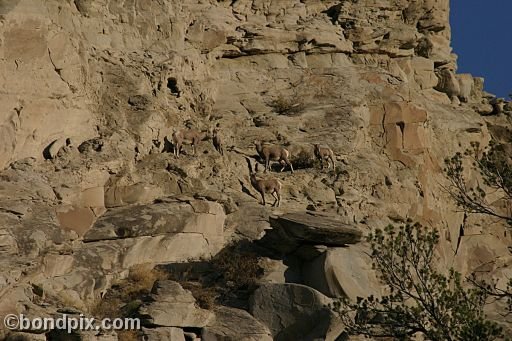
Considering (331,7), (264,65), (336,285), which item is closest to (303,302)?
(336,285)

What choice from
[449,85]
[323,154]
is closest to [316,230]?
[323,154]

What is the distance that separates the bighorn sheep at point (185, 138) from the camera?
24.9m

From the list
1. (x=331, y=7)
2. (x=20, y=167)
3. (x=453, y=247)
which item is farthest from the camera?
(x=331, y=7)

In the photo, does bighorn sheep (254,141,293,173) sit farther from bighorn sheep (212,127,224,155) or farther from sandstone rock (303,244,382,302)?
sandstone rock (303,244,382,302)

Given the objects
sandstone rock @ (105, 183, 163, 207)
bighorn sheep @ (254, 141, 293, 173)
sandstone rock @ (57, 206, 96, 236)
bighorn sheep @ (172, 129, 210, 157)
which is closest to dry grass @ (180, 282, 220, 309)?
sandstone rock @ (57, 206, 96, 236)

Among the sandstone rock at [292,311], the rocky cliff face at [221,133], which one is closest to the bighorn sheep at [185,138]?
the rocky cliff face at [221,133]

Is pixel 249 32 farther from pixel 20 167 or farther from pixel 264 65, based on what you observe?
pixel 20 167

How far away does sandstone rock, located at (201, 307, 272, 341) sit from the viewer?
62.4 feet

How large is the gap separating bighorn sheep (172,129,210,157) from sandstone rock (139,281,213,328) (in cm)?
608

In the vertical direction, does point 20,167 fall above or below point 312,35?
below

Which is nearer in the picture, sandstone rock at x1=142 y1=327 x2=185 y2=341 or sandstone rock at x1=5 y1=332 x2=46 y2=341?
sandstone rock at x1=5 y1=332 x2=46 y2=341

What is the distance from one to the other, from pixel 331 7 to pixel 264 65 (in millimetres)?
3740

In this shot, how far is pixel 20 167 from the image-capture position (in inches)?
864

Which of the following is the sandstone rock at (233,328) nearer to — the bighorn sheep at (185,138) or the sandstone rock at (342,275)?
the sandstone rock at (342,275)
